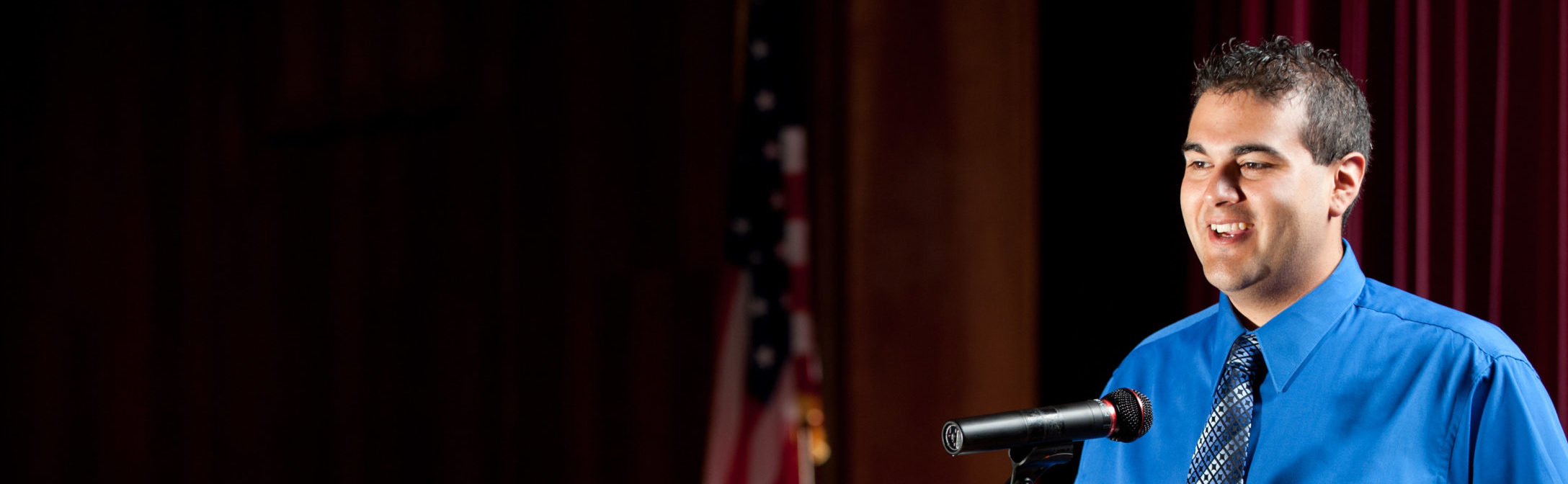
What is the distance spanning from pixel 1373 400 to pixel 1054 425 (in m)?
0.36

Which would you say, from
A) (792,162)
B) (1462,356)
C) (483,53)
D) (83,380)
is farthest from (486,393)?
(1462,356)

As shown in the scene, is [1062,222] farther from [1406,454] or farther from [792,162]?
[1406,454]

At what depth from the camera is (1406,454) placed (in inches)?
45.4

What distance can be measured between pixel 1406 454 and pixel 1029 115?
1.49 meters

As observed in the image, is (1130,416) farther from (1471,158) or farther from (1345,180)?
(1471,158)

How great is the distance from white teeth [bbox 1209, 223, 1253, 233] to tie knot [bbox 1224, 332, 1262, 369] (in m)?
0.13

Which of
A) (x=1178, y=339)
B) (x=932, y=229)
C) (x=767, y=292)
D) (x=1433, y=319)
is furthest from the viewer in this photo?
(x=767, y=292)

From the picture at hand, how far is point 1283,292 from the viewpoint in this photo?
4.26ft

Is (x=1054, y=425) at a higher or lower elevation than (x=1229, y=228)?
lower

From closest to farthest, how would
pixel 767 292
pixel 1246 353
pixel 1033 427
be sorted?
pixel 1033 427
pixel 1246 353
pixel 767 292

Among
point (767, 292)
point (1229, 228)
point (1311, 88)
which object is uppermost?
point (1311, 88)

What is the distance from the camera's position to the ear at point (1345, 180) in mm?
1288

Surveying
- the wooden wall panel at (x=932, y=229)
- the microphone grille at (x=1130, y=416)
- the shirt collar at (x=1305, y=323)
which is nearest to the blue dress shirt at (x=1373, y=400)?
the shirt collar at (x=1305, y=323)

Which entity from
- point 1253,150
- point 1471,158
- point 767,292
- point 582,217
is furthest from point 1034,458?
point 582,217
